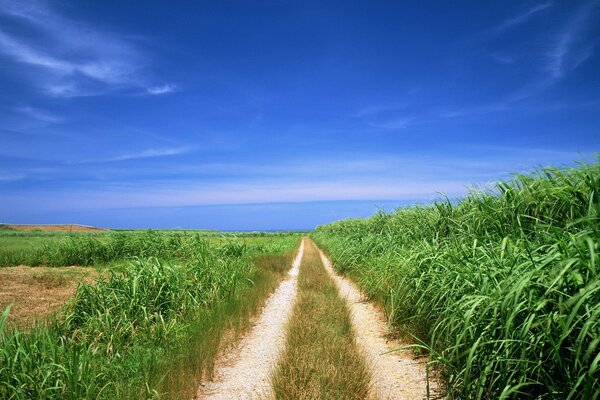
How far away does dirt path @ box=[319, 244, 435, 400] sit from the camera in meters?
4.12

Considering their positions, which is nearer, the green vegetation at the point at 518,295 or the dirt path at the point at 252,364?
the green vegetation at the point at 518,295

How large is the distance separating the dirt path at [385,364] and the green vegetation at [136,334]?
7.34ft

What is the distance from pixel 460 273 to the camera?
4527 millimetres

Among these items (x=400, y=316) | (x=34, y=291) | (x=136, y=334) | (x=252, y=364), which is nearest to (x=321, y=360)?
(x=252, y=364)

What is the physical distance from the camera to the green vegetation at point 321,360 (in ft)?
12.9

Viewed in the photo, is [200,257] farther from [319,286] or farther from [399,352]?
[399,352]

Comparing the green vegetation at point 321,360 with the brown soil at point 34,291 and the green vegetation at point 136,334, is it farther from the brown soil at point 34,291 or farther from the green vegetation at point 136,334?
the brown soil at point 34,291

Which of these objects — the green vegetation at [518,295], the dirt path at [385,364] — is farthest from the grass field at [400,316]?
the dirt path at [385,364]

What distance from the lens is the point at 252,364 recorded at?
17.5 ft

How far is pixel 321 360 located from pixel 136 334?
2.97 metres

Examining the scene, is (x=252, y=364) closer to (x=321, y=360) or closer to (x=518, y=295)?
(x=321, y=360)

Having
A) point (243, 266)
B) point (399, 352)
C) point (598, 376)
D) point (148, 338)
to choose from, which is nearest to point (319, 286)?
point (243, 266)

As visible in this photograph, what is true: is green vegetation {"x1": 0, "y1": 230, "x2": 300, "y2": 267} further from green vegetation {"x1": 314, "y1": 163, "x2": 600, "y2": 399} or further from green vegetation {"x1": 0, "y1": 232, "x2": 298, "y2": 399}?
green vegetation {"x1": 314, "y1": 163, "x2": 600, "y2": 399}

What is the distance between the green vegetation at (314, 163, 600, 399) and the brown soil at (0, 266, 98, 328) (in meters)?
6.25
